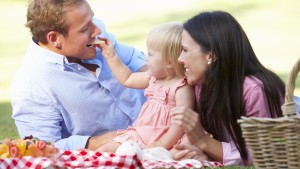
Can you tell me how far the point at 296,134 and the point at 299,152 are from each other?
0.09 metres

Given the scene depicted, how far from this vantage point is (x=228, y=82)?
5.37 m

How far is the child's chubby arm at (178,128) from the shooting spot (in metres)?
5.47

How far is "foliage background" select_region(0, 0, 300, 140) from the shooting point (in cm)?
1189

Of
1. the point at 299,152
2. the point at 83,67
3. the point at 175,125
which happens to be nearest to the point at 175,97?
the point at 175,125

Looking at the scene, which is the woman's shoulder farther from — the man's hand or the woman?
the man's hand

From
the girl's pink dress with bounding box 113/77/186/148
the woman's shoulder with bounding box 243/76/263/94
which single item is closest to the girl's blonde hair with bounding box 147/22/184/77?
the girl's pink dress with bounding box 113/77/186/148

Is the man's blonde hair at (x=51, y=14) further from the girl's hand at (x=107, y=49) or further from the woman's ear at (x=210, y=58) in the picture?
the woman's ear at (x=210, y=58)

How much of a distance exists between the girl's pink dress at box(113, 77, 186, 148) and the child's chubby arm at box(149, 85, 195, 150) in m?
0.04

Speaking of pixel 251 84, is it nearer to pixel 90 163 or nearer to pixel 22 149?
pixel 90 163

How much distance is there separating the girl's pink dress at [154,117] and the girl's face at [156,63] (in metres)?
0.08

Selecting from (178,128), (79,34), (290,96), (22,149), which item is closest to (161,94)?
→ (178,128)

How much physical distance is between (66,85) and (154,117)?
0.66 meters

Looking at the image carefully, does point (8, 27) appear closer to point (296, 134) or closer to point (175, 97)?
point (175, 97)

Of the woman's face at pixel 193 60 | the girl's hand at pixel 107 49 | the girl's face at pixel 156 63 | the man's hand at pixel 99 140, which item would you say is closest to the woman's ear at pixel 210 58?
the woman's face at pixel 193 60
